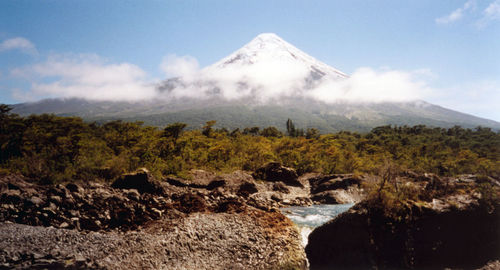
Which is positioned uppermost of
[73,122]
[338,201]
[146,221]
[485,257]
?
[73,122]

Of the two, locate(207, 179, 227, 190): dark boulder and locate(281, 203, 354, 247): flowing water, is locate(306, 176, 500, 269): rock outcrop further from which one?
locate(207, 179, 227, 190): dark boulder

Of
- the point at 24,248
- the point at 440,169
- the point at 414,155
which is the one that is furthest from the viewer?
the point at 414,155

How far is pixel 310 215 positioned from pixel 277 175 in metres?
6.67

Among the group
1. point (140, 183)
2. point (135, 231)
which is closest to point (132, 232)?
point (135, 231)

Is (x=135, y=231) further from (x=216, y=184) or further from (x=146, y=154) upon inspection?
(x=146, y=154)

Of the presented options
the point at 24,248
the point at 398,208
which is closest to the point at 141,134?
the point at 24,248

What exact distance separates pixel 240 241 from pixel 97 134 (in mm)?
17807

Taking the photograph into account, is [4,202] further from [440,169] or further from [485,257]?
[440,169]

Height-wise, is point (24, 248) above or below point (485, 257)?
above

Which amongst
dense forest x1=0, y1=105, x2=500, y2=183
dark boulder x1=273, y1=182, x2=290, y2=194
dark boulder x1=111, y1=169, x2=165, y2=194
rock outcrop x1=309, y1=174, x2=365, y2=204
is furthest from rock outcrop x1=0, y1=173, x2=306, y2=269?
rock outcrop x1=309, y1=174, x2=365, y2=204

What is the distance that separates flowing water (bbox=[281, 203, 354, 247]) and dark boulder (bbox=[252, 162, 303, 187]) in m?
3.99

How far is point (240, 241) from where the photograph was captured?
787cm

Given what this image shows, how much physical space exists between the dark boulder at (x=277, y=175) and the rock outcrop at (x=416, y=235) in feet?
35.8

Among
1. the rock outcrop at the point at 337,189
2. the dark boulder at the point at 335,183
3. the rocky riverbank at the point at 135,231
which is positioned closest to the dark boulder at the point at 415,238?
the rocky riverbank at the point at 135,231
